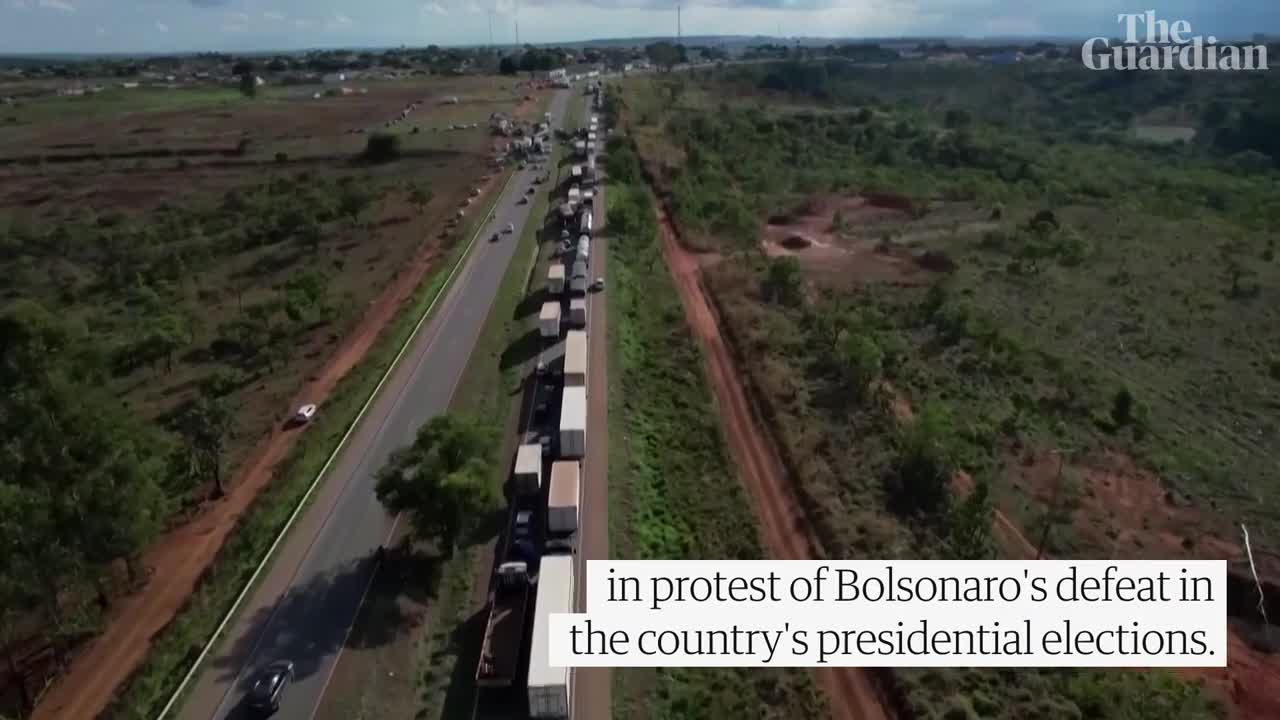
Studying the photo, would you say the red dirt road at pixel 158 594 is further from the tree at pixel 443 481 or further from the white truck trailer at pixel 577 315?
the white truck trailer at pixel 577 315

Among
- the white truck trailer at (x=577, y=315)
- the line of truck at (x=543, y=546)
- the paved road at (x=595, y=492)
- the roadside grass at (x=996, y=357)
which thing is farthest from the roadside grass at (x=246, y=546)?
the roadside grass at (x=996, y=357)

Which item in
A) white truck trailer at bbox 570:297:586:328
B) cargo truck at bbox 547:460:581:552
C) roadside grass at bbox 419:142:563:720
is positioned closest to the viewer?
roadside grass at bbox 419:142:563:720

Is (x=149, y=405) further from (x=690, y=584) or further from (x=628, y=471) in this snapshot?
(x=690, y=584)

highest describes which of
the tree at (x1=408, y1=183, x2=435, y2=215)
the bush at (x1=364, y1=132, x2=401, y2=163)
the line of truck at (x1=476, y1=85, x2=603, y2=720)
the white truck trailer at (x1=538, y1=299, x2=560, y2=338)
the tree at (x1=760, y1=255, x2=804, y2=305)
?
the bush at (x1=364, y1=132, x2=401, y2=163)

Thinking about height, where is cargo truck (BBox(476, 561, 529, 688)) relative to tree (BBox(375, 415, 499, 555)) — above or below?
below

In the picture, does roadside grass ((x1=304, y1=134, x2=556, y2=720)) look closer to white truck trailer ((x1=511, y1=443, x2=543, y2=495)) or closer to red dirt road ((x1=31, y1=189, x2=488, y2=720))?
white truck trailer ((x1=511, y1=443, x2=543, y2=495))

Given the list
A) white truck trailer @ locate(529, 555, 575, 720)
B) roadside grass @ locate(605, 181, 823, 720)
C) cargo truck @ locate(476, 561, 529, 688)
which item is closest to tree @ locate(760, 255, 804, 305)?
roadside grass @ locate(605, 181, 823, 720)

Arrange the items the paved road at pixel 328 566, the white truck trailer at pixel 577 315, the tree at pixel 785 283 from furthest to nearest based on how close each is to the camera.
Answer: the tree at pixel 785 283 < the white truck trailer at pixel 577 315 < the paved road at pixel 328 566
